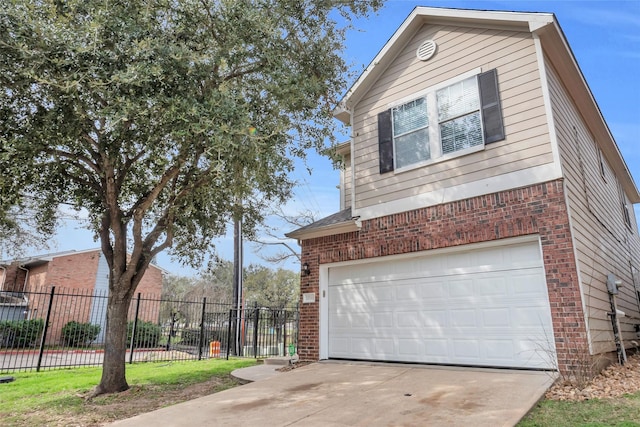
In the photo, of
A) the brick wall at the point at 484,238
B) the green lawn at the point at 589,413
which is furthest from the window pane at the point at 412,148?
the green lawn at the point at 589,413

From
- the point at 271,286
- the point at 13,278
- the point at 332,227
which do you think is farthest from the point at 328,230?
the point at 271,286

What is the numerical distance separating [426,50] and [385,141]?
2050 millimetres

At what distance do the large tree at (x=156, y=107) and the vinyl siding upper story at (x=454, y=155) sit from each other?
1.25 meters

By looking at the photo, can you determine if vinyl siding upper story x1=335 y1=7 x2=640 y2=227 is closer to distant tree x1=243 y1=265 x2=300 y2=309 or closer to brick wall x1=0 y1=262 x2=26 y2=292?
brick wall x1=0 y1=262 x2=26 y2=292

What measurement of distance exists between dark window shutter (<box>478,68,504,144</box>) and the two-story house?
0.02m

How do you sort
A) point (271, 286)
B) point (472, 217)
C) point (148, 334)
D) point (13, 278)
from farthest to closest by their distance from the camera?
point (271, 286)
point (13, 278)
point (148, 334)
point (472, 217)

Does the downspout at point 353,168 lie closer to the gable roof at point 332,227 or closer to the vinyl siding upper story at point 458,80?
the vinyl siding upper story at point 458,80

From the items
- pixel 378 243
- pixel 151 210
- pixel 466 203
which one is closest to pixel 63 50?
pixel 151 210

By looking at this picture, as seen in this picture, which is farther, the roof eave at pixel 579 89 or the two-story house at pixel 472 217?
the roof eave at pixel 579 89

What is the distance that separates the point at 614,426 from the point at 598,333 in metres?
2.59

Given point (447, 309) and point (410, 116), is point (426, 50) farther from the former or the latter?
point (447, 309)

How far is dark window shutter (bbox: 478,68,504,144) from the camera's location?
6867 mm

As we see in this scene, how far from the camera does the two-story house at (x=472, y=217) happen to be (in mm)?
6051

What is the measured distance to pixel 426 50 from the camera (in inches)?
326
